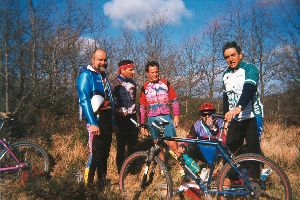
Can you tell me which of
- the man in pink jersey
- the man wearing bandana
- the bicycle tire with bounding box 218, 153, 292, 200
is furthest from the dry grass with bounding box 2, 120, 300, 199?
the man in pink jersey

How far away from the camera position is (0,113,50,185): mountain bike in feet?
14.4

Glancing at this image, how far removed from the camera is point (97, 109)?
3395mm

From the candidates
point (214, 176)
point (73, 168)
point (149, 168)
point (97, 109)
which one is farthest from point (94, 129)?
point (214, 176)

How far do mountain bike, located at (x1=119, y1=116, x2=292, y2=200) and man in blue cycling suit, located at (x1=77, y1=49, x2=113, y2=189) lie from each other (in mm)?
375

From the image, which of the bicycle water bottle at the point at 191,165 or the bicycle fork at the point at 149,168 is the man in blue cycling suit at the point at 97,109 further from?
the bicycle water bottle at the point at 191,165

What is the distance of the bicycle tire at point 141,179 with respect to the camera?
3.51 m

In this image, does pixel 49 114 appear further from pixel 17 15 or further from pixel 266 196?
pixel 266 196

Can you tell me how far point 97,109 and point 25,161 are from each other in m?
2.03

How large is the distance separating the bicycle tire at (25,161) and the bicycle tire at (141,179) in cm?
150

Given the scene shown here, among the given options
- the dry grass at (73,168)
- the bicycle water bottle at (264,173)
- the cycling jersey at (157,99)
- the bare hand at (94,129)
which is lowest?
the dry grass at (73,168)

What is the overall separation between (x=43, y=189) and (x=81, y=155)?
6.45 ft

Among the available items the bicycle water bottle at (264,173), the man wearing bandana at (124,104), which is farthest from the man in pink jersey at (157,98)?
the bicycle water bottle at (264,173)

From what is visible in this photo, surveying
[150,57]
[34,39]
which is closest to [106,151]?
[34,39]

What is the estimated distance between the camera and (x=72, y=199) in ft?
10.6
